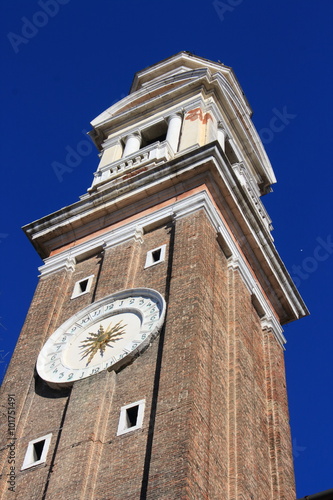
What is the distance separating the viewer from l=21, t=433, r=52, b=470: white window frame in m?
22.2

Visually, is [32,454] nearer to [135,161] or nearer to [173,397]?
[173,397]

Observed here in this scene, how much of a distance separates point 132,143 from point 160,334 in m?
13.1

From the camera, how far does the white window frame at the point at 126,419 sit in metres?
21.6

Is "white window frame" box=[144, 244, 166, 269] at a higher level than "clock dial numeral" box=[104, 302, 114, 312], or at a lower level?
higher

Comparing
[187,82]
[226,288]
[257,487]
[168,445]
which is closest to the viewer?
[168,445]

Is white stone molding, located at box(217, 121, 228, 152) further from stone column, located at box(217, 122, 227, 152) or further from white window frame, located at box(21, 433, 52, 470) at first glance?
white window frame, located at box(21, 433, 52, 470)

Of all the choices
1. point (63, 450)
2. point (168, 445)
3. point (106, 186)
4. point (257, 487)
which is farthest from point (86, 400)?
point (106, 186)

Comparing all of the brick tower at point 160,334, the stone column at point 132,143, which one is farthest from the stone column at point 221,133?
the stone column at point 132,143

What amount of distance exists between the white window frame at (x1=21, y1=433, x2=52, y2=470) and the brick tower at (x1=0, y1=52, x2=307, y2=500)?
0.04m

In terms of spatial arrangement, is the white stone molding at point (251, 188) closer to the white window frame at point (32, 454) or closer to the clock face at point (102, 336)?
the clock face at point (102, 336)

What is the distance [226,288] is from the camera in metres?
27.6

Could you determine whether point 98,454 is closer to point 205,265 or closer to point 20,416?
point 20,416

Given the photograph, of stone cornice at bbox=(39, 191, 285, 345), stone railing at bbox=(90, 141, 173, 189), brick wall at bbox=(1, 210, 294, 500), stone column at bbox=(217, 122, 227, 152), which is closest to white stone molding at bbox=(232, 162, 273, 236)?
stone column at bbox=(217, 122, 227, 152)

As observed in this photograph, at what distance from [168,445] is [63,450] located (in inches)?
119
